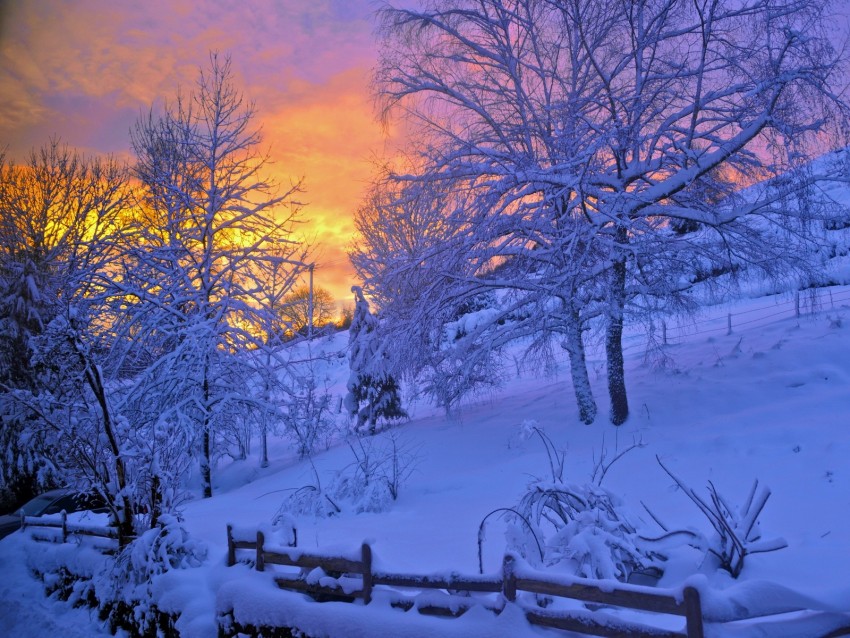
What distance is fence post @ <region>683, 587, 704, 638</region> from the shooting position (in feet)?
11.2

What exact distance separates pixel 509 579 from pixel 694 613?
125 centimetres

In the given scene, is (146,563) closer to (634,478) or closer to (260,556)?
(260,556)

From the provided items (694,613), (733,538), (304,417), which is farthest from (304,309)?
(694,613)

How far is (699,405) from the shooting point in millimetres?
11531

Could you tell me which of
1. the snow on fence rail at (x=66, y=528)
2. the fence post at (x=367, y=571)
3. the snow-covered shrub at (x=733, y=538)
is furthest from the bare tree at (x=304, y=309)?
the snow-covered shrub at (x=733, y=538)

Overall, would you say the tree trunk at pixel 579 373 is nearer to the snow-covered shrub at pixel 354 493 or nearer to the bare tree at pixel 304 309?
the snow-covered shrub at pixel 354 493

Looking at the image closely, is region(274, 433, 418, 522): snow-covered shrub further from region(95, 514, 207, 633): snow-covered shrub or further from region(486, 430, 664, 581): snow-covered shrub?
region(486, 430, 664, 581): snow-covered shrub

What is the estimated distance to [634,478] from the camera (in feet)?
30.6

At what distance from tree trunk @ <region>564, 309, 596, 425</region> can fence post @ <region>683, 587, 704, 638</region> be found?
349 inches

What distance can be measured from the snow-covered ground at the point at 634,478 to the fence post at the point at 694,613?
0.44m

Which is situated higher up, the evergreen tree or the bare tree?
the bare tree

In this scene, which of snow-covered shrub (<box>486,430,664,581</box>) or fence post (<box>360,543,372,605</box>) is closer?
snow-covered shrub (<box>486,430,664,581</box>)

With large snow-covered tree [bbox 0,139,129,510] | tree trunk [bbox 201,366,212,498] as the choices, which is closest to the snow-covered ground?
tree trunk [bbox 201,366,212,498]

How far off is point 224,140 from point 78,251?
5437 millimetres
